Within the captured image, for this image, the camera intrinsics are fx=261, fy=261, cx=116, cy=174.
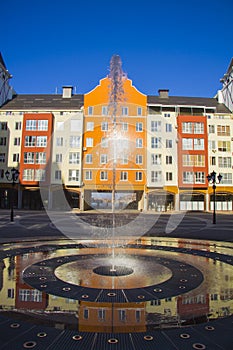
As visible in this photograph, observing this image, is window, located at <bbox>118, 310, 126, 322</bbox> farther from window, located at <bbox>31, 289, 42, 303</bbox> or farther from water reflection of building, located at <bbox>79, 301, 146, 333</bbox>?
window, located at <bbox>31, 289, 42, 303</bbox>

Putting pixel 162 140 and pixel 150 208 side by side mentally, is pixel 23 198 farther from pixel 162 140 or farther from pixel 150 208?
pixel 162 140

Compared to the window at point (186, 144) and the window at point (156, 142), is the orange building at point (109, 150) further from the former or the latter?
the window at point (186, 144)

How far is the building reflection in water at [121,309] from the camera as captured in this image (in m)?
4.07

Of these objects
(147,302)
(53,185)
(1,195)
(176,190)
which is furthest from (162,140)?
(147,302)

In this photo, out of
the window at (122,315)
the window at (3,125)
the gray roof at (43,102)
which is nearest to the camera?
the window at (122,315)

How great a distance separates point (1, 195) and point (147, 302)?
4355cm

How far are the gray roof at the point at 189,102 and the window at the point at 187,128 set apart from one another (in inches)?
235

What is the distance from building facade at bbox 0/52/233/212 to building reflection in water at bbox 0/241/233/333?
36225 millimetres

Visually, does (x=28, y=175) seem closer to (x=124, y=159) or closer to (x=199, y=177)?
(x=124, y=159)

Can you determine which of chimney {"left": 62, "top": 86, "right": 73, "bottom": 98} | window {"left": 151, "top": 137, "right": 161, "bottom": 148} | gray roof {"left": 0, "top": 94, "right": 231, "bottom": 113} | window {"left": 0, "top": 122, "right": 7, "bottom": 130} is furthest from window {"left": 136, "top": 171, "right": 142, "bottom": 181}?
window {"left": 0, "top": 122, "right": 7, "bottom": 130}

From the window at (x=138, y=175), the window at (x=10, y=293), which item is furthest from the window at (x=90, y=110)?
the window at (x=10, y=293)

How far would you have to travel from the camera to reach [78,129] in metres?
43.7

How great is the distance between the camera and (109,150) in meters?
42.3

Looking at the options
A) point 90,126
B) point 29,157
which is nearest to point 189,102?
point 90,126
